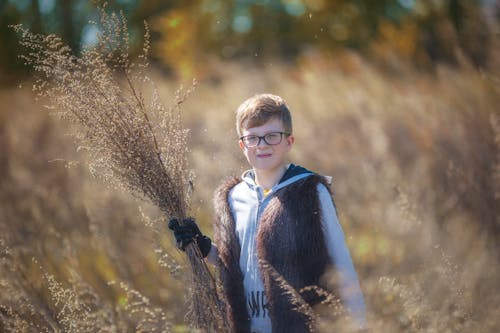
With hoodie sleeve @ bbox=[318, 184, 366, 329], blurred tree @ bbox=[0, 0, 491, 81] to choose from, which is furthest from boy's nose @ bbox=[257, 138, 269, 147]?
blurred tree @ bbox=[0, 0, 491, 81]

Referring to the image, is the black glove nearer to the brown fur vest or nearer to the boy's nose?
the brown fur vest

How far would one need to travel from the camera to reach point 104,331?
2.40m

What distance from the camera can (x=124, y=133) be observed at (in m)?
2.37

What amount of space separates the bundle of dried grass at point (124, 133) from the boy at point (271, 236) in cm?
12

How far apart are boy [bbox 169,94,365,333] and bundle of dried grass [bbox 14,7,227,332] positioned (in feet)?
0.40

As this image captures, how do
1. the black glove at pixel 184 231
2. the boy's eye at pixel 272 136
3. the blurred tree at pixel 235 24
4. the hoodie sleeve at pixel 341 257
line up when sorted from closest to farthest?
the hoodie sleeve at pixel 341 257, the black glove at pixel 184 231, the boy's eye at pixel 272 136, the blurred tree at pixel 235 24

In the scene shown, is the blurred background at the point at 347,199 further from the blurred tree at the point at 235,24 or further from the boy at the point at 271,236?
the blurred tree at the point at 235,24

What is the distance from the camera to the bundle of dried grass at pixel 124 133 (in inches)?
92.1

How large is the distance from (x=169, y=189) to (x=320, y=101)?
12.2 ft

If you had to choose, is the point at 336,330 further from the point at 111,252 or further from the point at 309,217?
the point at 111,252

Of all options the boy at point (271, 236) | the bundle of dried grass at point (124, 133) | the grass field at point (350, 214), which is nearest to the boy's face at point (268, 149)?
the boy at point (271, 236)

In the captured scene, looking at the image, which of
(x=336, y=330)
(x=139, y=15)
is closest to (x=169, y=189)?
(x=336, y=330)

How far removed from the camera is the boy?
2.24 metres

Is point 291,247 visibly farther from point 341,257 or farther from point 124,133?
point 124,133
